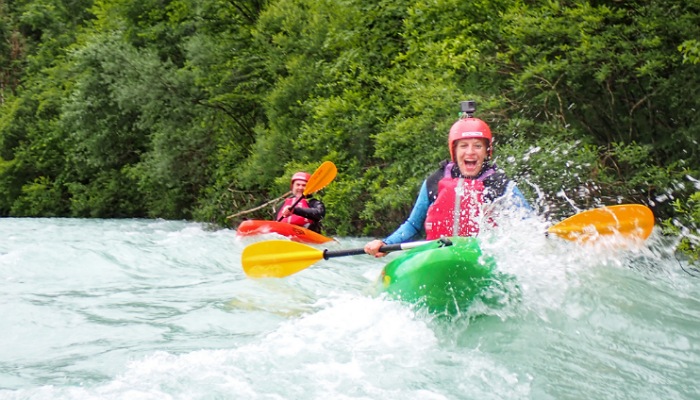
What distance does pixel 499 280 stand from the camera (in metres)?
4.29

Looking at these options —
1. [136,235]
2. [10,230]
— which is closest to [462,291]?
[136,235]

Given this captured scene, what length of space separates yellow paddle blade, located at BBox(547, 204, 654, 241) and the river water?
0.41 ft

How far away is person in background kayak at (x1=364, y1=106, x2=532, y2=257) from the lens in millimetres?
4727

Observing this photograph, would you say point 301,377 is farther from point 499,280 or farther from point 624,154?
point 624,154

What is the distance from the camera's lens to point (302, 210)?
920cm

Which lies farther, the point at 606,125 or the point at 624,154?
the point at 606,125

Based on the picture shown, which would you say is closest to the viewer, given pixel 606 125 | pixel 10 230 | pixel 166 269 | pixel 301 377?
pixel 301 377

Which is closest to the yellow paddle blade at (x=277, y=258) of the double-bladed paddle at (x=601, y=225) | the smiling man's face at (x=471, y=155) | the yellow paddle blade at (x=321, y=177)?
the double-bladed paddle at (x=601, y=225)

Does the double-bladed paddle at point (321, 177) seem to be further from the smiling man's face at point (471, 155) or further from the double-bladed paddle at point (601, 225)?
the smiling man's face at point (471, 155)

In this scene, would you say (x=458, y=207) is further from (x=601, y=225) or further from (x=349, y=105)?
(x=349, y=105)

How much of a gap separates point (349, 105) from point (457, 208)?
22.2 feet

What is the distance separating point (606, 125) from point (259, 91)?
7.71 m

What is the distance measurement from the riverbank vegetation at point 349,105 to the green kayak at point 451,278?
2.41 m

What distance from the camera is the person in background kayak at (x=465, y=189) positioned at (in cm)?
473
